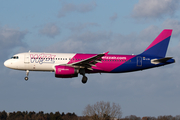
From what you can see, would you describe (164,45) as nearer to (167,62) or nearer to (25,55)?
(167,62)

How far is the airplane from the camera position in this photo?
4359cm

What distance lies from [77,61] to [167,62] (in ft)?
44.8

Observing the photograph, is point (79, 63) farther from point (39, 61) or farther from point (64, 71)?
point (39, 61)

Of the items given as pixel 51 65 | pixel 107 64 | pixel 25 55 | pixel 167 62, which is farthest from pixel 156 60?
pixel 25 55

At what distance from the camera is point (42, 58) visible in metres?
44.7

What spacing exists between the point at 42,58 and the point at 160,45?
18.7 meters

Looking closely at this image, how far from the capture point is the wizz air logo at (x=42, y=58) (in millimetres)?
44531

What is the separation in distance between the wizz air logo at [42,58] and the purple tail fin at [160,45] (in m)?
14.4

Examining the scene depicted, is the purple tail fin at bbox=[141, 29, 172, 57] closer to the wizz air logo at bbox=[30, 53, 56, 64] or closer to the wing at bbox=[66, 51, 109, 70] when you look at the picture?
the wing at bbox=[66, 51, 109, 70]

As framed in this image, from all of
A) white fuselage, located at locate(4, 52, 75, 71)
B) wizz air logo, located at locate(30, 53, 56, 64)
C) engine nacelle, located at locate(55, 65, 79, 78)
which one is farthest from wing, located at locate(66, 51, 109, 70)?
wizz air logo, located at locate(30, 53, 56, 64)

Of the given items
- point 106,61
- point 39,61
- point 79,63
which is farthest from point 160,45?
point 39,61

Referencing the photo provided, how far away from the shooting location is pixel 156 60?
46875 mm

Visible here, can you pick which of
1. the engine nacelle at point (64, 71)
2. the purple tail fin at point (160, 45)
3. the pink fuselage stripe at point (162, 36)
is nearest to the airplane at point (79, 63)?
the engine nacelle at point (64, 71)

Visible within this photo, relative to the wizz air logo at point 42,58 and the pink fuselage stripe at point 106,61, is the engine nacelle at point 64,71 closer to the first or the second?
the pink fuselage stripe at point 106,61
